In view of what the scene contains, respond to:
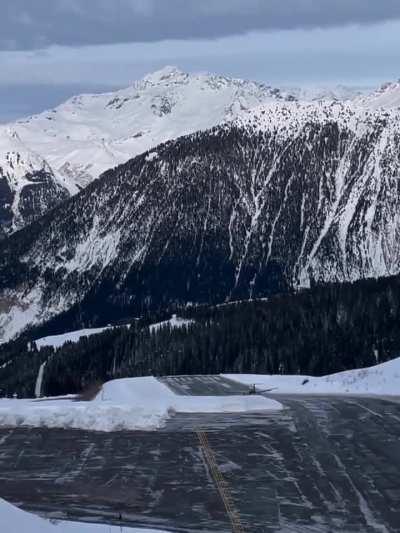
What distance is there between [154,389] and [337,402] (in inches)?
669

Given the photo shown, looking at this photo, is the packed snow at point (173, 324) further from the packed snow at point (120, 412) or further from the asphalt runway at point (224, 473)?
the asphalt runway at point (224, 473)

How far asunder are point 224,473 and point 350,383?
29087 millimetres

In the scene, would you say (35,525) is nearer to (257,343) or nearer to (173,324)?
(257,343)

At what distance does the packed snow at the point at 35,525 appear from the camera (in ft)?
64.4

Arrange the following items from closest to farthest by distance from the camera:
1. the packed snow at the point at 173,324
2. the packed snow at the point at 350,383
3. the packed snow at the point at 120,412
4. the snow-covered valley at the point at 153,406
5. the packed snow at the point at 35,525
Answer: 1. the packed snow at the point at 35,525
2. the packed snow at the point at 120,412
3. the snow-covered valley at the point at 153,406
4. the packed snow at the point at 350,383
5. the packed snow at the point at 173,324

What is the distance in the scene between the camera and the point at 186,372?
475ft

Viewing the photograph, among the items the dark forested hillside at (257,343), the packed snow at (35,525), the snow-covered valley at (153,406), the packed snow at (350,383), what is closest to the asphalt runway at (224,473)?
the packed snow at (35,525)

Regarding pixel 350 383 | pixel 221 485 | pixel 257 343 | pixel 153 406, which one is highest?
pixel 257 343

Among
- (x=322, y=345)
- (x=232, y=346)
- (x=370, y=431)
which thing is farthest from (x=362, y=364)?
(x=370, y=431)

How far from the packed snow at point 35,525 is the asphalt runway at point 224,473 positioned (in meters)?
0.97

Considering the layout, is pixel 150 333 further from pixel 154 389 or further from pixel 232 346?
pixel 154 389

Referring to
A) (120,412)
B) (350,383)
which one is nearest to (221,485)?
(120,412)

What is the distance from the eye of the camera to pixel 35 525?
2020 centimetres

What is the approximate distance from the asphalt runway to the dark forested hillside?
272 ft
